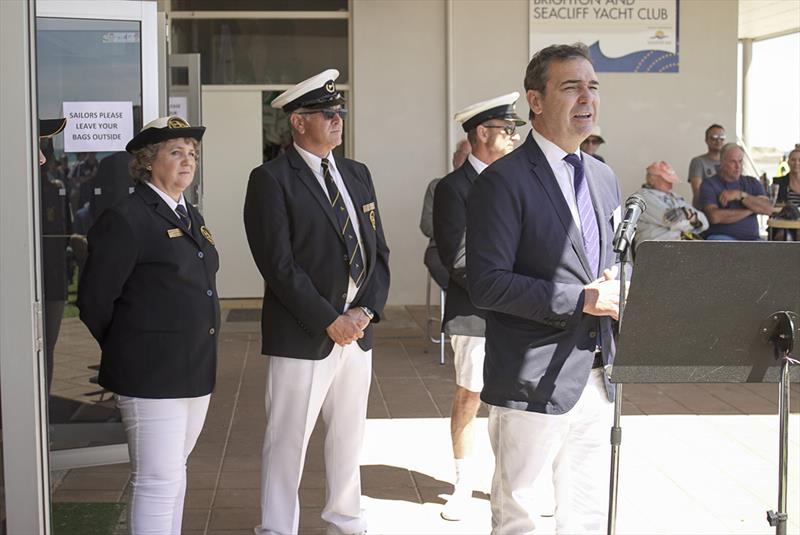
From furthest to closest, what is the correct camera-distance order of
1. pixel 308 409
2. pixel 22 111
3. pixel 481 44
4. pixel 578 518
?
pixel 481 44 → pixel 308 409 → pixel 578 518 → pixel 22 111

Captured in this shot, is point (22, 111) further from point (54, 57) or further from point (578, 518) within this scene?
point (54, 57)

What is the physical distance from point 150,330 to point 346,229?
0.95 meters

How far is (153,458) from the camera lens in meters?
3.63

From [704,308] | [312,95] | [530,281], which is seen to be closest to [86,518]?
[312,95]

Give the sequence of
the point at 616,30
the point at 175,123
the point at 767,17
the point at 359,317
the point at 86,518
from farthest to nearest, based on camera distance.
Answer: the point at 767,17
the point at 616,30
the point at 86,518
the point at 359,317
the point at 175,123

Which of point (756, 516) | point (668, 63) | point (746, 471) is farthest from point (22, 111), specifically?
point (668, 63)

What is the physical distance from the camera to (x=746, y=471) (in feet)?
19.0

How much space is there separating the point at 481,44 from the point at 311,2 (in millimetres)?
1986

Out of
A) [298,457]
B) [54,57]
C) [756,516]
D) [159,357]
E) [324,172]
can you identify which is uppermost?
[54,57]

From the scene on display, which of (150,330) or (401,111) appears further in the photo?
(401,111)

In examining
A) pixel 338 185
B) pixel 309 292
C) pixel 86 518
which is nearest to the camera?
pixel 309 292

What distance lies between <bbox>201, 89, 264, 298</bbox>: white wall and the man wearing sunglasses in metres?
4.82

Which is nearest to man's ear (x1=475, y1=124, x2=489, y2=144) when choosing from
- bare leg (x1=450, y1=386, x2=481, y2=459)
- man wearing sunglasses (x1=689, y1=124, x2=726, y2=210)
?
bare leg (x1=450, y1=386, x2=481, y2=459)

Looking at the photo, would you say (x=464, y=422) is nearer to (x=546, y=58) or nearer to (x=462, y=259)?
(x=462, y=259)
